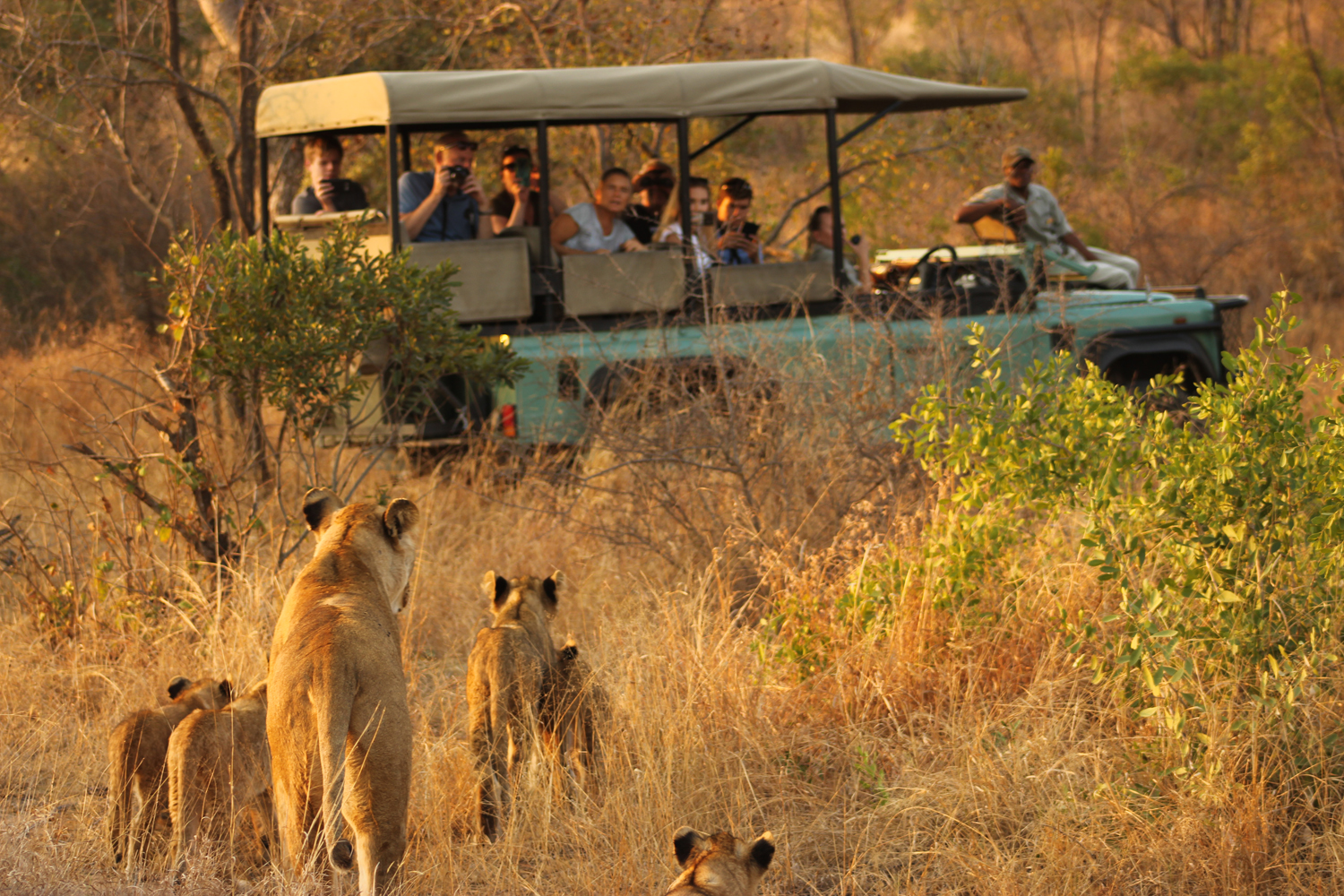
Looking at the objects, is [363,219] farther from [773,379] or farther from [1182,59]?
[1182,59]

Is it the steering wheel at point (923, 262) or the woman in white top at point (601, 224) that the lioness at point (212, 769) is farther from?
the steering wheel at point (923, 262)

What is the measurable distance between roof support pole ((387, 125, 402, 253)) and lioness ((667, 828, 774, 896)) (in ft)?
14.9

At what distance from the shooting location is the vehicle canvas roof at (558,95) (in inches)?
273

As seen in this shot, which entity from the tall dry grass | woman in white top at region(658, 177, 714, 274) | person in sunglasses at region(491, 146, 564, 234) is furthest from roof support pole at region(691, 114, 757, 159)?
the tall dry grass

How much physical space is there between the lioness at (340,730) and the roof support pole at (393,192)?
4.11 m

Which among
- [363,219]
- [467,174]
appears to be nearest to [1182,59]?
[467,174]

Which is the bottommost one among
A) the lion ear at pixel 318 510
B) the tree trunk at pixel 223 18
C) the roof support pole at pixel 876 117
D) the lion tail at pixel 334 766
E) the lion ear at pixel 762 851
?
the lion ear at pixel 762 851

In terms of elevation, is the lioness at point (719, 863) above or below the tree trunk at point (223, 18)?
below

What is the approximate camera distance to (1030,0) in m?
30.2

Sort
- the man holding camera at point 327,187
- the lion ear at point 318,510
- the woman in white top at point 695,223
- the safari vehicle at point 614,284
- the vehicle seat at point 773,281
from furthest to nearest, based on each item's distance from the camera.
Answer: the man holding camera at point 327,187 < the vehicle seat at point 773,281 < the woman in white top at point 695,223 < the safari vehicle at point 614,284 < the lion ear at point 318,510

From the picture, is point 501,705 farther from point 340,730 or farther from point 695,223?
point 695,223

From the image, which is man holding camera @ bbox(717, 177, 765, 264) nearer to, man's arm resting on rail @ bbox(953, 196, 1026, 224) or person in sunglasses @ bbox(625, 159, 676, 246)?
person in sunglasses @ bbox(625, 159, 676, 246)

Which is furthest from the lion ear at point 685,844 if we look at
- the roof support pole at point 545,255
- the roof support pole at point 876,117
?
the roof support pole at point 876,117

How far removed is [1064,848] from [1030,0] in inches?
1162
